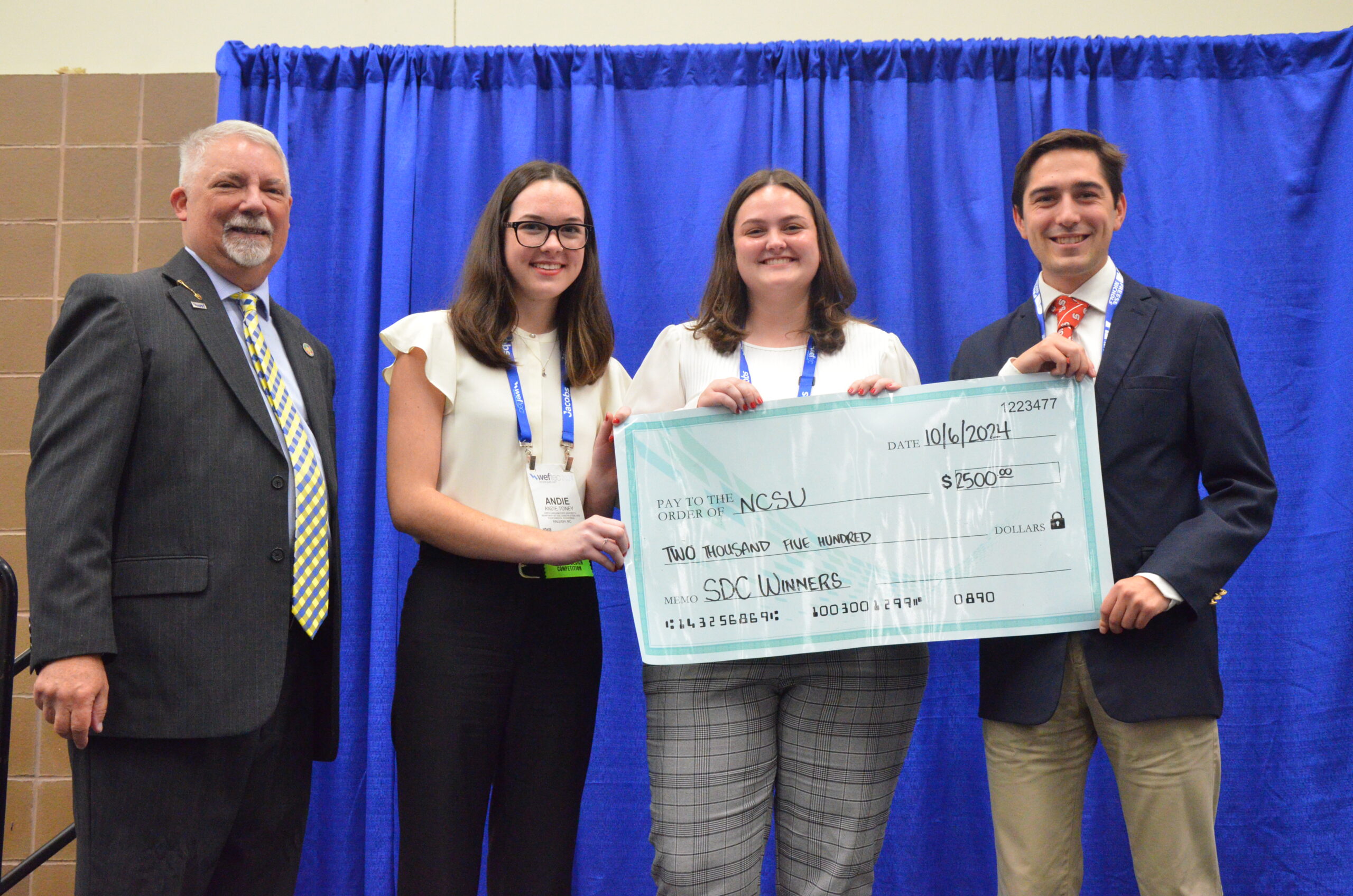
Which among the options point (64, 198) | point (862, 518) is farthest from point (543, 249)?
point (64, 198)

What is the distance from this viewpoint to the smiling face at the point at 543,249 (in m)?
2.03

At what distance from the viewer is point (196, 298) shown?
1815 mm

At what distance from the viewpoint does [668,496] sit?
1.93 metres

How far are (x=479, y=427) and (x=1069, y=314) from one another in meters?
1.24

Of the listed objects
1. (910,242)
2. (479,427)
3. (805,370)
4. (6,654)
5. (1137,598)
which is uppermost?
(910,242)

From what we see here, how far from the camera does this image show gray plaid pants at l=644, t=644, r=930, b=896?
5.96 ft

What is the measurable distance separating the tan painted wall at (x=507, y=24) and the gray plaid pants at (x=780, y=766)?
89.3 inches

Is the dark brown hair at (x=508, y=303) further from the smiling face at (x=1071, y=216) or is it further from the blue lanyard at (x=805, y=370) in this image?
the smiling face at (x=1071, y=216)

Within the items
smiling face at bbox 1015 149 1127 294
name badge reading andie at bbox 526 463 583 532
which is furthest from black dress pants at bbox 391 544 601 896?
smiling face at bbox 1015 149 1127 294

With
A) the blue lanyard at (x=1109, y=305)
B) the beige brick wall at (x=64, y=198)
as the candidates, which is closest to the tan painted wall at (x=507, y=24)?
the beige brick wall at (x=64, y=198)

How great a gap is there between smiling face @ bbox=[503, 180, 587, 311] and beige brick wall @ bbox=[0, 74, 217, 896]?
1.73 metres

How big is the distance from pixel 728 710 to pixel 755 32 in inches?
92.8

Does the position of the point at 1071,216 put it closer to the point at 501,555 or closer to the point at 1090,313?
the point at 1090,313

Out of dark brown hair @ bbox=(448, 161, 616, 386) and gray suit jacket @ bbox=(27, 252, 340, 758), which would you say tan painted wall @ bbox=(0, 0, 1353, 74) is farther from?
gray suit jacket @ bbox=(27, 252, 340, 758)
